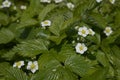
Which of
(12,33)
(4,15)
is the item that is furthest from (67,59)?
(4,15)

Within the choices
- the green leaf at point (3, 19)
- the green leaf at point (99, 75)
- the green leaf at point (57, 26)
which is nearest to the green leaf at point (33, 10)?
the green leaf at point (3, 19)

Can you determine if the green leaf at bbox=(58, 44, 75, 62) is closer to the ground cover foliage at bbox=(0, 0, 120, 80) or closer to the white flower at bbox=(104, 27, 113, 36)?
the ground cover foliage at bbox=(0, 0, 120, 80)

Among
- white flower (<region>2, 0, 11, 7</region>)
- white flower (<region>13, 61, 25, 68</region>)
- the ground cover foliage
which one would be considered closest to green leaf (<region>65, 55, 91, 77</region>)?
the ground cover foliage

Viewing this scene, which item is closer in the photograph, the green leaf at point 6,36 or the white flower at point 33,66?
the white flower at point 33,66

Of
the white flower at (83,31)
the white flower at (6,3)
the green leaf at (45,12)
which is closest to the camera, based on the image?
the white flower at (83,31)

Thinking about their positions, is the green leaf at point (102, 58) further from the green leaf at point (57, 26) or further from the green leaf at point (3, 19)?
the green leaf at point (3, 19)

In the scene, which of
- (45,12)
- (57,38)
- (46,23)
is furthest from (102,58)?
(45,12)

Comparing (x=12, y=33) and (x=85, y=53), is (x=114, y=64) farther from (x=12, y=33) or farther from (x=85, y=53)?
(x=12, y=33)

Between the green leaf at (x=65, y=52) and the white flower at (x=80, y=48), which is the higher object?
the white flower at (x=80, y=48)
